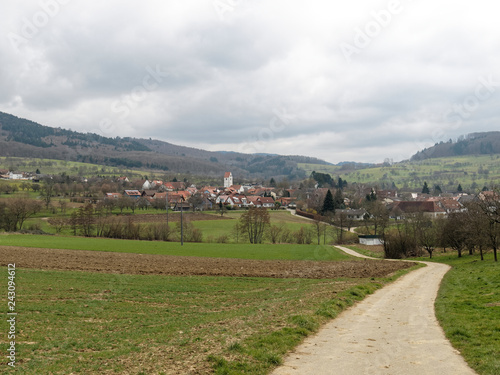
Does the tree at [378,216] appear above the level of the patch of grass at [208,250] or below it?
above

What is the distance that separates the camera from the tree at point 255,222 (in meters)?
79.8

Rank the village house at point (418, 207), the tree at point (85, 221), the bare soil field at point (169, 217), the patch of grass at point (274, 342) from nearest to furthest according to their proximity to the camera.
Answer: the patch of grass at point (274, 342), the tree at point (85, 221), the bare soil field at point (169, 217), the village house at point (418, 207)

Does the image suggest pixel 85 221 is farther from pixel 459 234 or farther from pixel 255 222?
pixel 459 234

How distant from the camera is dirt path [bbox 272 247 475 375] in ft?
32.2

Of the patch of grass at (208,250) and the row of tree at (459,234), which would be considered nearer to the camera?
the row of tree at (459,234)

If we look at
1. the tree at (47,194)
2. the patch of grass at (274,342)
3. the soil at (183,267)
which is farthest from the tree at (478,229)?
the tree at (47,194)

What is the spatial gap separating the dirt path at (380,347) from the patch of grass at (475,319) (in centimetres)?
35

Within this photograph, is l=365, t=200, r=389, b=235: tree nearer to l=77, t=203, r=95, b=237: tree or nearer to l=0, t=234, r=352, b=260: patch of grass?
l=0, t=234, r=352, b=260: patch of grass

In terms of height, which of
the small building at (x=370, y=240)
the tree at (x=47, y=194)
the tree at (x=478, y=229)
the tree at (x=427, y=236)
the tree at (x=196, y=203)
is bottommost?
the small building at (x=370, y=240)

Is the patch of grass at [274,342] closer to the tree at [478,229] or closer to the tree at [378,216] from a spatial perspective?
the tree at [478,229]

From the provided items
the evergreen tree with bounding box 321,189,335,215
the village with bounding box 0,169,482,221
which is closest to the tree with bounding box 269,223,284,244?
the village with bounding box 0,169,482,221

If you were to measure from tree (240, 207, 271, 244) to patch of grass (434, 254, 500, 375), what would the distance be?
55.0 m

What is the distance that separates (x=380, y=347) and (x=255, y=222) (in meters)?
68.5

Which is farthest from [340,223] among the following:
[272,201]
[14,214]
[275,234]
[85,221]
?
[14,214]
